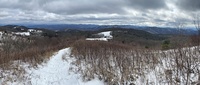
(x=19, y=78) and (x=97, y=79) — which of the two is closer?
(x=97, y=79)

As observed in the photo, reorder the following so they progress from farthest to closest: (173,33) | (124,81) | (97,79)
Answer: (97,79) → (124,81) → (173,33)

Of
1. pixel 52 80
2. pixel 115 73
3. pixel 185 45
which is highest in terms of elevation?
pixel 185 45

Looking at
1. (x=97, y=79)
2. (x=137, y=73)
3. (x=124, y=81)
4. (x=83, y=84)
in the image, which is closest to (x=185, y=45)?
(x=137, y=73)

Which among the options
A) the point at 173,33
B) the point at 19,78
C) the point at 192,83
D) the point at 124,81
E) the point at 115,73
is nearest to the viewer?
the point at 192,83

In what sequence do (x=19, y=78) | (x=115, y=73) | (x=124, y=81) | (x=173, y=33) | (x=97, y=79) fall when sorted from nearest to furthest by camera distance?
(x=173, y=33), (x=124, y=81), (x=115, y=73), (x=97, y=79), (x=19, y=78)

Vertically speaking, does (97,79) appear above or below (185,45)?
below

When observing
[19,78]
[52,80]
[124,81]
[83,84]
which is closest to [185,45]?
[124,81]

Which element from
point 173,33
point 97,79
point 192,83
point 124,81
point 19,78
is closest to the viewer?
point 192,83

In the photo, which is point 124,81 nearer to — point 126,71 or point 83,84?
point 126,71

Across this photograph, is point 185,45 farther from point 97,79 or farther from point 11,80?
point 11,80
